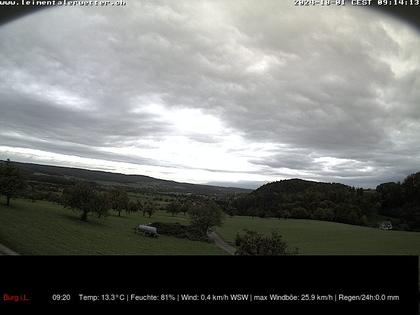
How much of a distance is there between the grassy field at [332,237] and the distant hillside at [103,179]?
281 centimetres

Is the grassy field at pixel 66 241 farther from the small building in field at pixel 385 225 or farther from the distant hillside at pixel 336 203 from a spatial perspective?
the small building in field at pixel 385 225

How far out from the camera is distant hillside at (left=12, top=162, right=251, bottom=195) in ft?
35.6

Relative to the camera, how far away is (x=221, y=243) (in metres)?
12.4

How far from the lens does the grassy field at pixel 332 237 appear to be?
33.0 ft

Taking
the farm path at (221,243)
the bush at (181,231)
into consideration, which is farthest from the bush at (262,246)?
the bush at (181,231)

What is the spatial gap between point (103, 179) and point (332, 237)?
10.2 meters

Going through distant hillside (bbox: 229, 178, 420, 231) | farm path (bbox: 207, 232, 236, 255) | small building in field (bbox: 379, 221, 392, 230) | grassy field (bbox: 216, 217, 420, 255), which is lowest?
farm path (bbox: 207, 232, 236, 255)

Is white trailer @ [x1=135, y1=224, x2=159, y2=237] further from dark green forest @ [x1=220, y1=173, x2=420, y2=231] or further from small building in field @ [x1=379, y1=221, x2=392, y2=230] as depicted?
small building in field @ [x1=379, y1=221, x2=392, y2=230]

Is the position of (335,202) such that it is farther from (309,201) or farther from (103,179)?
(103,179)

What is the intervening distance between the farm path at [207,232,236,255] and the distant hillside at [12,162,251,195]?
2665 mm
